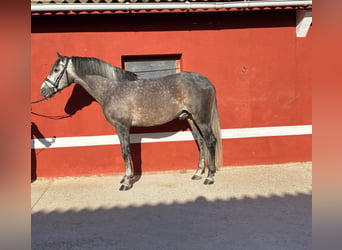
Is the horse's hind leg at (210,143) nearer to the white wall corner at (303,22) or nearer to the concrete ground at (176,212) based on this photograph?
the concrete ground at (176,212)

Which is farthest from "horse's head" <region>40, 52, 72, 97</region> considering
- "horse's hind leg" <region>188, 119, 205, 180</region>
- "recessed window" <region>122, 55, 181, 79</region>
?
"horse's hind leg" <region>188, 119, 205, 180</region>

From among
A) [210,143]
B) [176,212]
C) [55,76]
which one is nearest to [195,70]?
[210,143]

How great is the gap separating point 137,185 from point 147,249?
6.96ft

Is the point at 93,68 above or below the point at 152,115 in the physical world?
above

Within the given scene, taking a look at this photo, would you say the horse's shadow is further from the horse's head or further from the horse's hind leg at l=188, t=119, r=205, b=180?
the horse's head

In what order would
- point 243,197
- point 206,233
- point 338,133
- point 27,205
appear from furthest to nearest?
point 243,197
point 206,233
point 338,133
point 27,205

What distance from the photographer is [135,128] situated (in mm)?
5648

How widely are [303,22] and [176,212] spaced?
167 inches

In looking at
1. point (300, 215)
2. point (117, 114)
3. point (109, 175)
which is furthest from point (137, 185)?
point (300, 215)

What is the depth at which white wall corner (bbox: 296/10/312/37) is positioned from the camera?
5613mm

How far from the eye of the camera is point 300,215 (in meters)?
3.64

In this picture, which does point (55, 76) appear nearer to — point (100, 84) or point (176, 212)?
point (100, 84)

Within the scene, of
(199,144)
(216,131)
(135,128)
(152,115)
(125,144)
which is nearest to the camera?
(125,144)

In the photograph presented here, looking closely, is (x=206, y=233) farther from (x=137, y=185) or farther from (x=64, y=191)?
(x=64, y=191)
